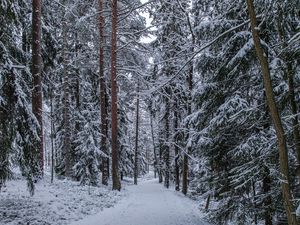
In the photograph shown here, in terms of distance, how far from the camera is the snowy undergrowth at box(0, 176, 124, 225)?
29.9ft

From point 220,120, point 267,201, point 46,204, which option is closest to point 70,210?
point 46,204

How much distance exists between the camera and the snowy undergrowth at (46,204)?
9.10 metres

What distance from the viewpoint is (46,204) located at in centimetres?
1077

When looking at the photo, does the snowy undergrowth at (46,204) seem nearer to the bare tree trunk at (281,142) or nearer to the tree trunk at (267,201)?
the tree trunk at (267,201)

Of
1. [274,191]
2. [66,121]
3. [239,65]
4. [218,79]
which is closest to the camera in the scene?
[274,191]

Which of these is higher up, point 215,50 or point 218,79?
point 215,50

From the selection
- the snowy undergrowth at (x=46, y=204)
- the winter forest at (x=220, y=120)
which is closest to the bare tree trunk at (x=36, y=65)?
the winter forest at (x=220, y=120)

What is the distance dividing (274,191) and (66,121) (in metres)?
15.9

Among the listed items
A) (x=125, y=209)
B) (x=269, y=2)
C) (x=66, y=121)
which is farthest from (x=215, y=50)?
(x=66, y=121)

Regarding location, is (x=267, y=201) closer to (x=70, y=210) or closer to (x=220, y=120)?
(x=220, y=120)

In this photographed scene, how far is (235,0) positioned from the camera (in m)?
9.59

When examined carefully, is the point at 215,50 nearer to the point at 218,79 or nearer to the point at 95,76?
the point at 218,79

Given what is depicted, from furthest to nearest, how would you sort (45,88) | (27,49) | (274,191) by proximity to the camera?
Result: (45,88), (27,49), (274,191)

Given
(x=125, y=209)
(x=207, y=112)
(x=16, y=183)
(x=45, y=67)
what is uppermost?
(x=45, y=67)
